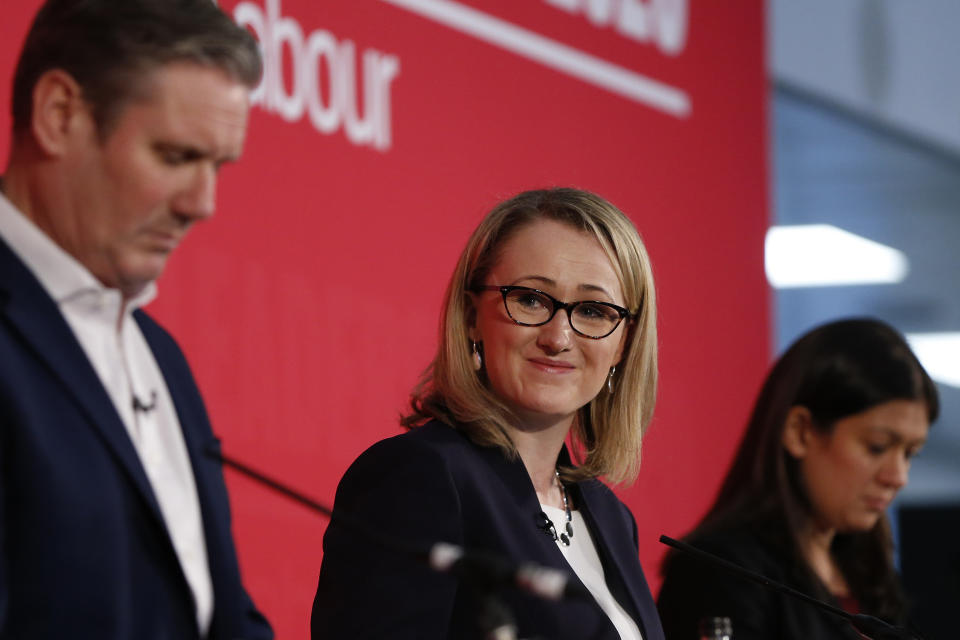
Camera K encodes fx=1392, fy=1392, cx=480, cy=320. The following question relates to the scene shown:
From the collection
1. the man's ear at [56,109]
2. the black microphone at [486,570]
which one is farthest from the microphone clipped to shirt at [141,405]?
the man's ear at [56,109]

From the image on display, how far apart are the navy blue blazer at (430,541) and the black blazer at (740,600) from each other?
61 cm

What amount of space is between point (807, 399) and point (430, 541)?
4.69 feet

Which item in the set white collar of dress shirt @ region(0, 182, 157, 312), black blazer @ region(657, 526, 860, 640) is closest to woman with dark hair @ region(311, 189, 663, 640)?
black blazer @ region(657, 526, 860, 640)

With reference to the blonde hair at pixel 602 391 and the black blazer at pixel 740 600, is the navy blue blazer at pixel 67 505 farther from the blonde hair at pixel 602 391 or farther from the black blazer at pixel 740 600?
the black blazer at pixel 740 600

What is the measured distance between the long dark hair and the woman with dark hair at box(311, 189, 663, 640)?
67cm

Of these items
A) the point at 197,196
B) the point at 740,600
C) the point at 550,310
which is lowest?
the point at 740,600

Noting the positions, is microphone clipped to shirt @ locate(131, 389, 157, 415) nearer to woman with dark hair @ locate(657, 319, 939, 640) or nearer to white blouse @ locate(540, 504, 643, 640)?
white blouse @ locate(540, 504, 643, 640)

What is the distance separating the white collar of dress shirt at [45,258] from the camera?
134 cm

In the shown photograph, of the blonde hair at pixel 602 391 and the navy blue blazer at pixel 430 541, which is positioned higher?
the blonde hair at pixel 602 391

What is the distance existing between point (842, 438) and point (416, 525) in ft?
4.73

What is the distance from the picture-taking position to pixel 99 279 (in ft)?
4.47

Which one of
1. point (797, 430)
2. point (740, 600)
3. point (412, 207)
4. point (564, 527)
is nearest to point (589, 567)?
point (564, 527)

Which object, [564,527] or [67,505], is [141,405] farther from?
[564,527]

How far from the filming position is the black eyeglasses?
2.14 m
